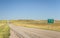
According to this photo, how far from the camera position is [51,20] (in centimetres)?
5188

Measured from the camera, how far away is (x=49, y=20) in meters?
52.0

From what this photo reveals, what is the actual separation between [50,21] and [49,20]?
441mm

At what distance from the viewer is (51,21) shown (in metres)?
51.8

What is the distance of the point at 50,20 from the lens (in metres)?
51.9

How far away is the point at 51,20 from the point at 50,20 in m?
0.28

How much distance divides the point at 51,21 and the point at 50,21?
283mm

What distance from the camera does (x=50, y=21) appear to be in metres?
51.8

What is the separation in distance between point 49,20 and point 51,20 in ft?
1.86

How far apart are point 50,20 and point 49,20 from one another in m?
0.30
